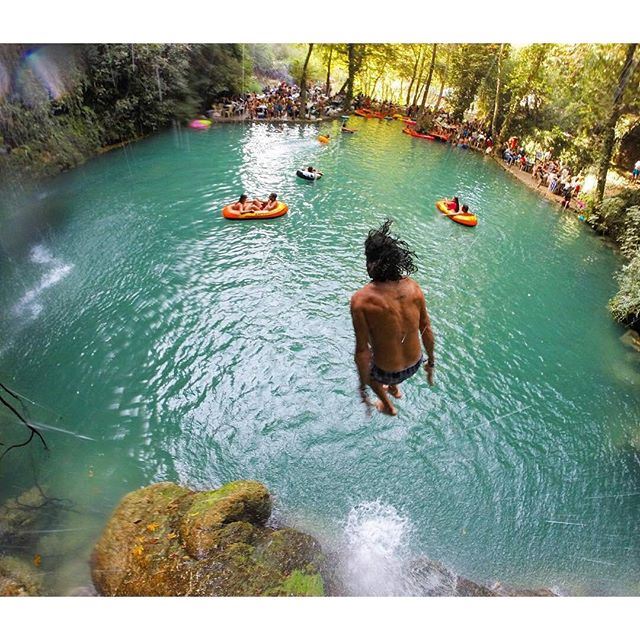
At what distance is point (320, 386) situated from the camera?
8289mm

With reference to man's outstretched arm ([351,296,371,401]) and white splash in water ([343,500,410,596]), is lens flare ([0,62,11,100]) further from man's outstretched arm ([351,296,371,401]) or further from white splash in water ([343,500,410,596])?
white splash in water ([343,500,410,596])

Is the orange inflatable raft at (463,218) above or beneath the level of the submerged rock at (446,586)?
above

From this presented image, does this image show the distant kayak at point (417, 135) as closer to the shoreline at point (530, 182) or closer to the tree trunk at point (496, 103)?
the tree trunk at point (496, 103)

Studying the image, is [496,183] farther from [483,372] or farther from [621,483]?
[621,483]

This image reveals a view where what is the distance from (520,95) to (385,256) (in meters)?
28.9

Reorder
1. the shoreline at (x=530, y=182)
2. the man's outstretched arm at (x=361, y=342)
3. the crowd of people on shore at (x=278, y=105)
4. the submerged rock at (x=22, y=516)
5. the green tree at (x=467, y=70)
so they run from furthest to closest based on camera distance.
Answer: the green tree at (x=467, y=70) → the shoreline at (x=530, y=182) → the crowd of people on shore at (x=278, y=105) → the submerged rock at (x=22, y=516) → the man's outstretched arm at (x=361, y=342)

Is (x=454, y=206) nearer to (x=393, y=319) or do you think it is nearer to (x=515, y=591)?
(x=515, y=591)

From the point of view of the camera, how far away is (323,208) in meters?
16.1

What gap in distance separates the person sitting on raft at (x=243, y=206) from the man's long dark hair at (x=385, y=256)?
1227cm

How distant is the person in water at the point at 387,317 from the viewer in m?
3.26

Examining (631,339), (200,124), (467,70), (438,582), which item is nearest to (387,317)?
(438,582)

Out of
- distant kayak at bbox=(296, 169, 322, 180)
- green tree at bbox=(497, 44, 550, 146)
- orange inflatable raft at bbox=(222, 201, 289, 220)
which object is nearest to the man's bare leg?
orange inflatable raft at bbox=(222, 201, 289, 220)

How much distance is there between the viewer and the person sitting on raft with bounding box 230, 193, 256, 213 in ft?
48.2

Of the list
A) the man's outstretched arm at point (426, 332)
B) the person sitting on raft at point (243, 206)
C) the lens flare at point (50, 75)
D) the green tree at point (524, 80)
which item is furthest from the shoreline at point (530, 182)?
the lens flare at point (50, 75)
